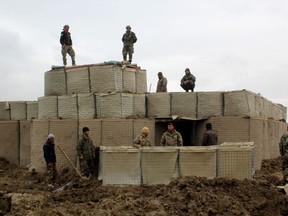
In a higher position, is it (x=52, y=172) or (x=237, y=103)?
(x=237, y=103)

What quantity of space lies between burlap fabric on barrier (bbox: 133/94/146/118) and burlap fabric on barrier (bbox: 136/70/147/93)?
356 mm

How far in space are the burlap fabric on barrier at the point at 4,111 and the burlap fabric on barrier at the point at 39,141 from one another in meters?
2.97

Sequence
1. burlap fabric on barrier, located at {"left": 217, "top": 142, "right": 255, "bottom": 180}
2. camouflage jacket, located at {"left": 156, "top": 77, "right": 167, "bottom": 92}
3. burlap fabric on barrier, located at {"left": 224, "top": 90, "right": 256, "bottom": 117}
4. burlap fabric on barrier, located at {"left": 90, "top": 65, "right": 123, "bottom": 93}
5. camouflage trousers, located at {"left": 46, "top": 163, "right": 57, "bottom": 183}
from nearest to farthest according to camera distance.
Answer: burlap fabric on barrier, located at {"left": 217, "top": 142, "right": 255, "bottom": 180}
camouflage trousers, located at {"left": 46, "top": 163, "right": 57, "bottom": 183}
burlap fabric on barrier, located at {"left": 90, "top": 65, "right": 123, "bottom": 93}
burlap fabric on barrier, located at {"left": 224, "top": 90, "right": 256, "bottom": 117}
camouflage jacket, located at {"left": 156, "top": 77, "right": 167, "bottom": 92}

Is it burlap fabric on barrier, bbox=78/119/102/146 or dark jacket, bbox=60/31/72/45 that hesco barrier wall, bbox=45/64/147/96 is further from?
dark jacket, bbox=60/31/72/45

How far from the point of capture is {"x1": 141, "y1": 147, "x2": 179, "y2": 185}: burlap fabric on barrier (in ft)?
28.1

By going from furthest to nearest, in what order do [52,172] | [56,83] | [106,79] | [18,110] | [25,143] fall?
1. [18,110]
2. [25,143]
3. [56,83]
4. [106,79]
5. [52,172]

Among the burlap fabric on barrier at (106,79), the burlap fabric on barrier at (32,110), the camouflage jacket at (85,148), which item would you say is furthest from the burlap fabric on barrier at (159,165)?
the burlap fabric on barrier at (32,110)

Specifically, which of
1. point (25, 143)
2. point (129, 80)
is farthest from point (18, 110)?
point (129, 80)

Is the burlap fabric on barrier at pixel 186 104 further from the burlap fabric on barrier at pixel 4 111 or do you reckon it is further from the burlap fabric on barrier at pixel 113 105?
the burlap fabric on barrier at pixel 4 111

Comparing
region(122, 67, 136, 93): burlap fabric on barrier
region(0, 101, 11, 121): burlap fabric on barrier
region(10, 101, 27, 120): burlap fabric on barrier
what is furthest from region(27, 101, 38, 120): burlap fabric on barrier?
region(122, 67, 136, 93): burlap fabric on barrier

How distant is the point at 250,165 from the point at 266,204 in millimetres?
1040

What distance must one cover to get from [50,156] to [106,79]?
2.21 meters

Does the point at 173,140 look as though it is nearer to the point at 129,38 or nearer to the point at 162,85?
the point at 162,85

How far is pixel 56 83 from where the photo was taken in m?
11.2
